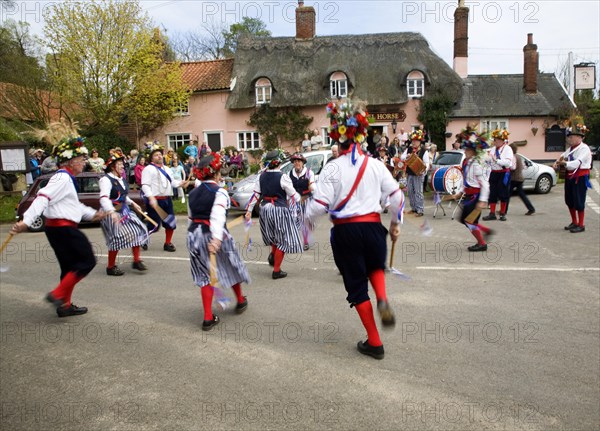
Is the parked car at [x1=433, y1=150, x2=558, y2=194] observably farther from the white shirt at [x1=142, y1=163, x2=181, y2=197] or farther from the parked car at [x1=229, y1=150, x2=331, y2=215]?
the white shirt at [x1=142, y1=163, x2=181, y2=197]

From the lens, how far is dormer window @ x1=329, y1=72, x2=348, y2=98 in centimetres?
3197

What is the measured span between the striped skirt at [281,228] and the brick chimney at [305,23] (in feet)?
92.5

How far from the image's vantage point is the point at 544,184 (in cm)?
1869

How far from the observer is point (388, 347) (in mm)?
5219

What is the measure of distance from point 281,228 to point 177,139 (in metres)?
27.5

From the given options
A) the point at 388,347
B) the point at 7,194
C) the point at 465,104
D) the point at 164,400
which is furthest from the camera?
the point at 465,104

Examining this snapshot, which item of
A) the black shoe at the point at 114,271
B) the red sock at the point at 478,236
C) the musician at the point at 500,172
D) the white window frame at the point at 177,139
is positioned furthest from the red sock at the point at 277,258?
the white window frame at the point at 177,139


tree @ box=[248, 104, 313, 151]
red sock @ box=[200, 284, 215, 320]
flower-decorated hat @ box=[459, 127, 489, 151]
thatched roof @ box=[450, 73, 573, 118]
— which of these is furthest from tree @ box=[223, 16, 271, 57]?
red sock @ box=[200, 284, 215, 320]

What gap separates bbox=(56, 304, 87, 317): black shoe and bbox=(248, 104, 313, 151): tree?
25831mm

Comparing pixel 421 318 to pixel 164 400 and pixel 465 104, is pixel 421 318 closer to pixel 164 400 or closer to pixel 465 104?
pixel 164 400

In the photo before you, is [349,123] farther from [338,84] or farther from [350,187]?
[338,84]

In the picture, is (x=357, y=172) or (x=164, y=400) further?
(x=357, y=172)

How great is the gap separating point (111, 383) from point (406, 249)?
265 inches

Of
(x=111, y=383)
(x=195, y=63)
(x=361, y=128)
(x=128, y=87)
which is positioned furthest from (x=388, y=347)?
(x=195, y=63)
